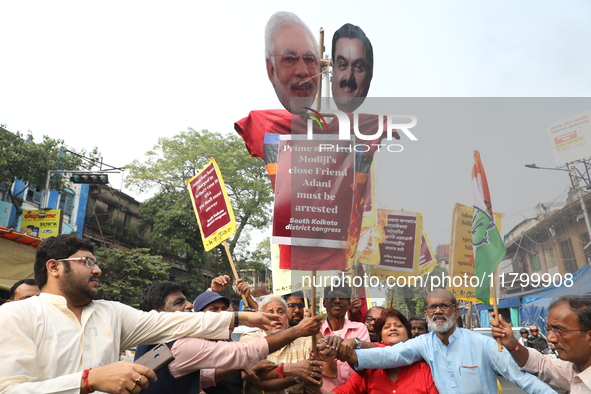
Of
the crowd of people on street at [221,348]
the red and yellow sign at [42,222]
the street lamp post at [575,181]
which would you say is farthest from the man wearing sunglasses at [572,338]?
the red and yellow sign at [42,222]

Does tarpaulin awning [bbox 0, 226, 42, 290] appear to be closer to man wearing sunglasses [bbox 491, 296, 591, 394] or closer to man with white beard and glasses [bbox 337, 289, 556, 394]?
man with white beard and glasses [bbox 337, 289, 556, 394]

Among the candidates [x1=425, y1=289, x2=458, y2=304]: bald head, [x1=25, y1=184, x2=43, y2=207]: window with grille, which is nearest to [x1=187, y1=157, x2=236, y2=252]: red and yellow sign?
[x1=425, y1=289, x2=458, y2=304]: bald head

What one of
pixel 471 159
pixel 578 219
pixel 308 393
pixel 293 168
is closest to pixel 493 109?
pixel 471 159

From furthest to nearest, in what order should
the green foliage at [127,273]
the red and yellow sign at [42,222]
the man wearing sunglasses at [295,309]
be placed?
1. the green foliage at [127,273]
2. the red and yellow sign at [42,222]
3. the man wearing sunglasses at [295,309]

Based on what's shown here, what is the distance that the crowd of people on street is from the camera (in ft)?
7.55

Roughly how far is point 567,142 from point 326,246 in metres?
2.15

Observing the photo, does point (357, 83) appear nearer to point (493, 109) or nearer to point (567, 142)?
point (493, 109)

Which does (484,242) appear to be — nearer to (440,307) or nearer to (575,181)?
(440,307)

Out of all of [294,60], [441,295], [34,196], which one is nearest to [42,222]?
[34,196]

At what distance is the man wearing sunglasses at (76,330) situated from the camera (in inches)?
86.1

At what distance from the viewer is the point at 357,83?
6180 mm

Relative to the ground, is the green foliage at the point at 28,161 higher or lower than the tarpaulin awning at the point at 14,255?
higher

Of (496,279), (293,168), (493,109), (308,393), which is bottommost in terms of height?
(308,393)

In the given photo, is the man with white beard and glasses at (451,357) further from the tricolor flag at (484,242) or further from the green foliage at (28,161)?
the green foliage at (28,161)
